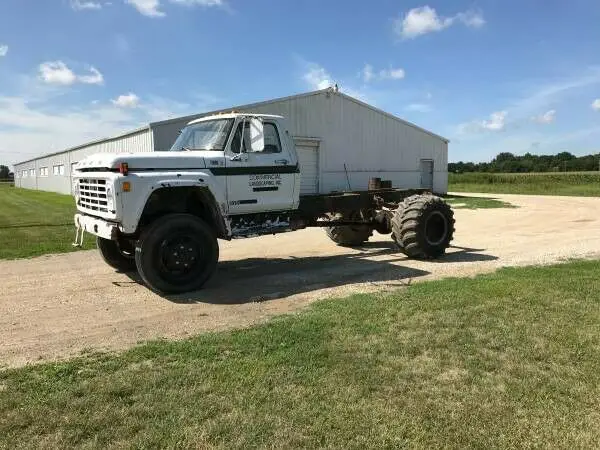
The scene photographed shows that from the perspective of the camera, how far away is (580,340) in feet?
17.5

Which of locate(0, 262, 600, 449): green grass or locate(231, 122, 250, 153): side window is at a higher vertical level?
locate(231, 122, 250, 153): side window

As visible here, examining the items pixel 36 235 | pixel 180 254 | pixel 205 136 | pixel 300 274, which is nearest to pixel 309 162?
pixel 36 235

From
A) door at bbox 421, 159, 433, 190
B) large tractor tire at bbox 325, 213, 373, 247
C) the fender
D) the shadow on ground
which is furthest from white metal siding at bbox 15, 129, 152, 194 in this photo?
door at bbox 421, 159, 433, 190

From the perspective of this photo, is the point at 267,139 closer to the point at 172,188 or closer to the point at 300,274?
the point at 172,188

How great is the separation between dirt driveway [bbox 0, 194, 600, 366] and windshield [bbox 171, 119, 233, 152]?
Result: 2.12 metres

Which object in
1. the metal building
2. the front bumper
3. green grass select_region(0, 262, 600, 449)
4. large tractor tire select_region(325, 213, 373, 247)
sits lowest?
green grass select_region(0, 262, 600, 449)

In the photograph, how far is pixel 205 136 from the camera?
8.62 m

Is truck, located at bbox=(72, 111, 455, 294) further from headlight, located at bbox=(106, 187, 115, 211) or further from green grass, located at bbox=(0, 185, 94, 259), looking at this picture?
green grass, located at bbox=(0, 185, 94, 259)

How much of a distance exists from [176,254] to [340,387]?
395 centimetres

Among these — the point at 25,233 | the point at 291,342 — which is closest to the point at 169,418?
the point at 291,342

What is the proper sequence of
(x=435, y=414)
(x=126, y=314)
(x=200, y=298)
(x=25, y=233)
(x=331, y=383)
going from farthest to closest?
(x=25, y=233)
(x=200, y=298)
(x=126, y=314)
(x=331, y=383)
(x=435, y=414)

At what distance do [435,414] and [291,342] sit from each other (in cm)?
181

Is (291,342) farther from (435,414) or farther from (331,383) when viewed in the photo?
(435,414)

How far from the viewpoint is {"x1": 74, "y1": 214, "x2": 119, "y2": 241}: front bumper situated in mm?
7457
